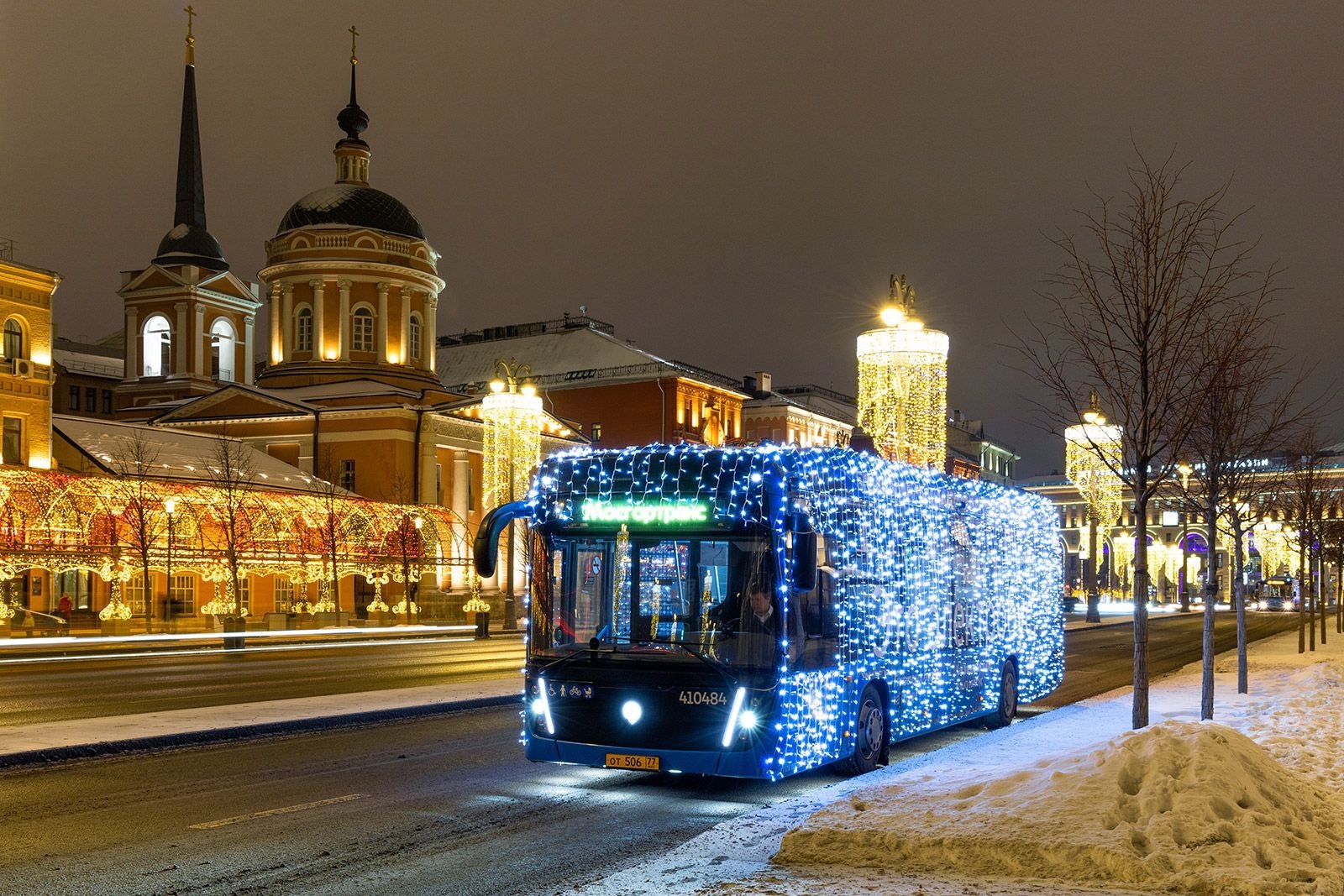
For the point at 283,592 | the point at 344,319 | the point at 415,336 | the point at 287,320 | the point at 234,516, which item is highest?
the point at 287,320

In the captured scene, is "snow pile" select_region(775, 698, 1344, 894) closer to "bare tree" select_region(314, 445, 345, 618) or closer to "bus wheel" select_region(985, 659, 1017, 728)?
"bus wheel" select_region(985, 659, 1017, 728)

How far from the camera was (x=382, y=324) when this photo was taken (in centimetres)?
7331

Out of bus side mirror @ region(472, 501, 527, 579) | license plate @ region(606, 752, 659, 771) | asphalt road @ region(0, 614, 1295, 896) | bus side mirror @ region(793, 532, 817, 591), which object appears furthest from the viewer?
bus side mirror @ region(472, 501, 527, 579)

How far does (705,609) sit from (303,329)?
218ft

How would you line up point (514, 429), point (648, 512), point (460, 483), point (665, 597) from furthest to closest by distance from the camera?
1. point (460, 483)
2. point (514, 429)
3. point (648, 512)
4. point (665, 597)

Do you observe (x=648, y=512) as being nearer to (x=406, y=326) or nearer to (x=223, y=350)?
(x=406, y=326)

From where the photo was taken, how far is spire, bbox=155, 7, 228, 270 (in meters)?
76.0

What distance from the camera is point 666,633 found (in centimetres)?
1145

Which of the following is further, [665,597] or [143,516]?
[143,516]

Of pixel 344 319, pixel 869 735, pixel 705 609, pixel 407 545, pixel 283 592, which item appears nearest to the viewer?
pixel 705 609

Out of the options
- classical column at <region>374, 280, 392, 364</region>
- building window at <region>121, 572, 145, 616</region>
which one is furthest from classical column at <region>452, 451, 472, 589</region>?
building window at <region>121, 572, 145, 616</region>

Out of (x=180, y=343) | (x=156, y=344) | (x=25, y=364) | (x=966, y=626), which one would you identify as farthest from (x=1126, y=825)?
(x=156, y=344)

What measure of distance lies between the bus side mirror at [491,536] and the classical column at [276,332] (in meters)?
65.0

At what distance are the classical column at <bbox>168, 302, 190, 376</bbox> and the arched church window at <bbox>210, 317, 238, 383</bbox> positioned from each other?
1.54m
